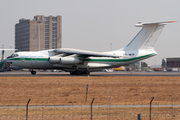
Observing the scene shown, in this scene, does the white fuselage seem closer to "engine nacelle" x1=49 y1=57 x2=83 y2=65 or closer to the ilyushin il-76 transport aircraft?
the ilyushin il-76 transport aircraft

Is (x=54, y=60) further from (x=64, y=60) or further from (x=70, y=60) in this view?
(x=70, y=60)

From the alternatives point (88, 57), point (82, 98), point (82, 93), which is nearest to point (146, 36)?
point (88, 57)

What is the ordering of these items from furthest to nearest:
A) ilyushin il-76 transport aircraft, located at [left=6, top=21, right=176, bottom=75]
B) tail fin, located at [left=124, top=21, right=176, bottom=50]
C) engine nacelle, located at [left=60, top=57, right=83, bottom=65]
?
1. tail fin, located at [left=124, top=21, right=176, bottom=50]
2. ilyushin il-76 transport aircraft, located at [left=6, top=21, right=176, bottom=75]
3. engine nacelle, located at [left=60, top=57, right=83, bottom=65]

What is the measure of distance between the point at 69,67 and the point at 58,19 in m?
150

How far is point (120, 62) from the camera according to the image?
44.3 meters

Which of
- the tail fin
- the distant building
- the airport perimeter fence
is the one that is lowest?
the airport perimeter fence

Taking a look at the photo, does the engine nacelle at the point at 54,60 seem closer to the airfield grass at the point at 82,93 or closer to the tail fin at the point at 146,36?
the airfield grass at the point at 82,93

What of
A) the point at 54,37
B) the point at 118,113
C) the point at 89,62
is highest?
the point at 54,37

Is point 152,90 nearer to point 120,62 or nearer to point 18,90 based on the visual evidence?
point 18,90

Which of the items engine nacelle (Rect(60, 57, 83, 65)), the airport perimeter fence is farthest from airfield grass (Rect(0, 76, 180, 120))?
engine nacelle (Rect(60, 57, 83, 65))

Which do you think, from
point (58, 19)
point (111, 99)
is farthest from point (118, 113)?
point (58, 19)

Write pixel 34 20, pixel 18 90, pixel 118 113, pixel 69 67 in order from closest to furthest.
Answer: pixel 118 113 → pixel 18 90 → pixel 69 67 → pixel 34 20

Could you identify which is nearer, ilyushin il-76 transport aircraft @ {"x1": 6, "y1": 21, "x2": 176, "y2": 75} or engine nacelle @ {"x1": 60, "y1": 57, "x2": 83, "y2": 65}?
engine nacelle @ {"x1": 60, "y1": 57, "x2": 83, "y2": 65}

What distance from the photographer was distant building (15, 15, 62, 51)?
568 feet
